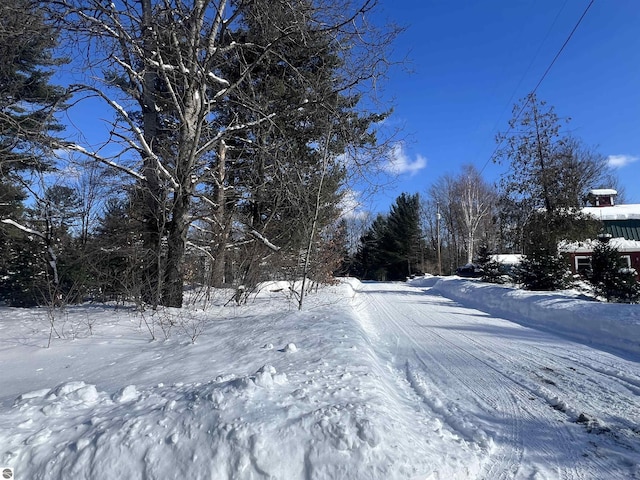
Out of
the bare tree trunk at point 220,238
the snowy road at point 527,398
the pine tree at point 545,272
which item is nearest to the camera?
the snowy road at point 527,398

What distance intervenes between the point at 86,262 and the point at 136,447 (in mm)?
10858

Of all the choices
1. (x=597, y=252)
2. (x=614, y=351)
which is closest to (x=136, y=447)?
(x=614, y=351)

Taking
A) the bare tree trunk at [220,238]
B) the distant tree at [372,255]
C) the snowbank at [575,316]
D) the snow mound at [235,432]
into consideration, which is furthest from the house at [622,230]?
the snow mound at [235,432]

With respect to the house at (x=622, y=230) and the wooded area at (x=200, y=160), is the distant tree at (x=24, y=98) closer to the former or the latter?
the wooded area at (x=200, y=160)

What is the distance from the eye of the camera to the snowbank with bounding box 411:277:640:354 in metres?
7.32

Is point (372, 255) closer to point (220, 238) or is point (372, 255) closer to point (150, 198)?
point (220, 238)

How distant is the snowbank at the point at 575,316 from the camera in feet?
24.0

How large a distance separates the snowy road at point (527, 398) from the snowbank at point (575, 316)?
2.34 feet

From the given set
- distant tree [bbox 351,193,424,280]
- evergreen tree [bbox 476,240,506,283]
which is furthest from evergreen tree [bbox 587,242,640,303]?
distant tree [bbox 351,193,424,280]

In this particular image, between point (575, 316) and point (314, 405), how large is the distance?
8255 mm

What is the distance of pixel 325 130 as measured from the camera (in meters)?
10.8

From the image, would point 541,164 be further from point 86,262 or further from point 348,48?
point 86,262

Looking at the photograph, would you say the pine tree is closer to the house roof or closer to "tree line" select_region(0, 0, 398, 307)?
"tree line" select_region(0, 0, 398, 307)

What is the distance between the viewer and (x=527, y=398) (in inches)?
173
